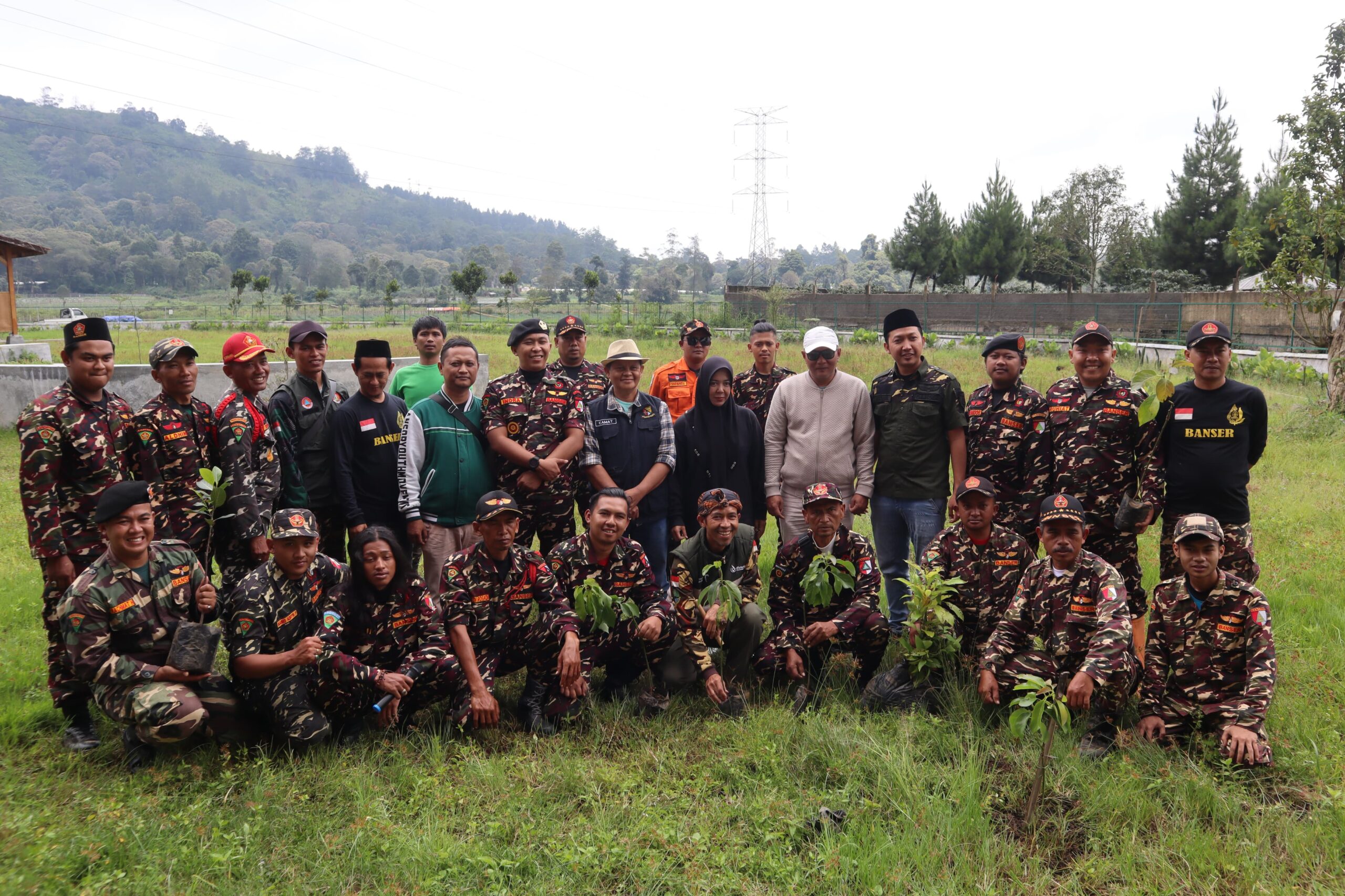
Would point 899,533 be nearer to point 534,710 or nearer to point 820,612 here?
point 820,612

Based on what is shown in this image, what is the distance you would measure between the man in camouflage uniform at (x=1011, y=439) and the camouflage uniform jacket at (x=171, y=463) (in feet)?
15.6

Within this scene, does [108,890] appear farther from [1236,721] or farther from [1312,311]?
[1312,311]

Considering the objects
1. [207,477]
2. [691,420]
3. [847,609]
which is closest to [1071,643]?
[847,609]

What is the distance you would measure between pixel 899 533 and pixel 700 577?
1.61m

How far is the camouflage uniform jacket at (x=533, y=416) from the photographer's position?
5363 millimetres

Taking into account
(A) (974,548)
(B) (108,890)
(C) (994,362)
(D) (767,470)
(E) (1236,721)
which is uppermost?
(C) (994,362)

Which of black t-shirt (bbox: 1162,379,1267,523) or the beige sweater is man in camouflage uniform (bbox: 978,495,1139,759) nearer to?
black t-shirt (bbox: 1162,379,1267,523)

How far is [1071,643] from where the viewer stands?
14.6ft

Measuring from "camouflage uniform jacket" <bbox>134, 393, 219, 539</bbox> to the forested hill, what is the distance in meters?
83.1

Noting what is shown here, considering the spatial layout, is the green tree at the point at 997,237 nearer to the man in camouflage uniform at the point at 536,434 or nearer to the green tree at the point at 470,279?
the green tree at the point at 470,279

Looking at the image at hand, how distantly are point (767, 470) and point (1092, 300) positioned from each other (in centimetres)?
3106

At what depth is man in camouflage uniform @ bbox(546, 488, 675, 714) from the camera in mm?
4785

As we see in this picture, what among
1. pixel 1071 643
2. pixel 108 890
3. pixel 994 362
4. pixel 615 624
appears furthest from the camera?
pixel 994 362

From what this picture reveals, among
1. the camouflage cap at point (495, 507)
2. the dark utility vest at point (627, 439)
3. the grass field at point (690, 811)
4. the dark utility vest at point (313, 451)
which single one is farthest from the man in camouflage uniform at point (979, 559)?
the dark utility vest at point (313, 451)
